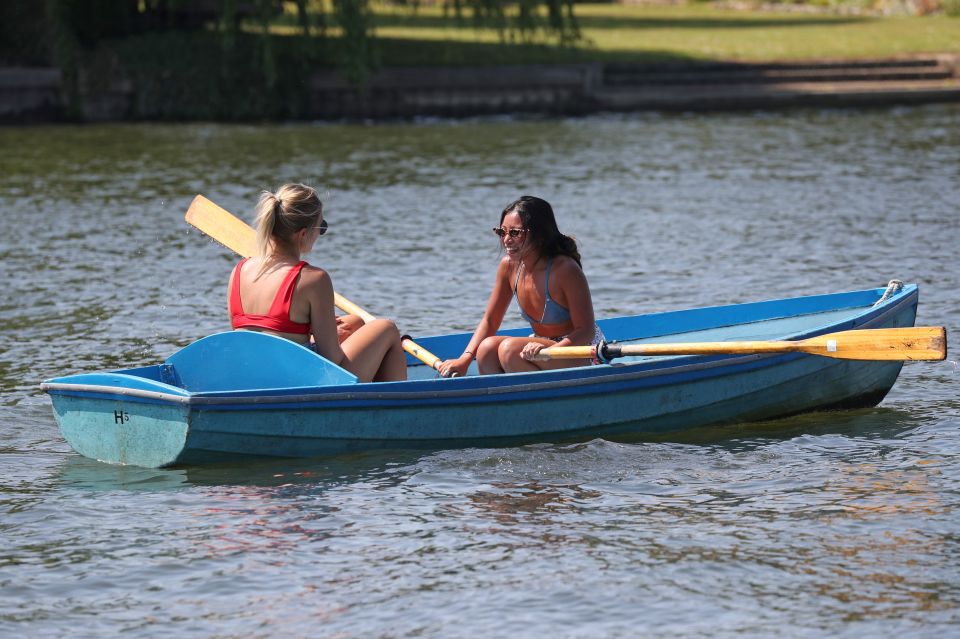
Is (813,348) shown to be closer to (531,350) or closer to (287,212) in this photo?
(531,350)

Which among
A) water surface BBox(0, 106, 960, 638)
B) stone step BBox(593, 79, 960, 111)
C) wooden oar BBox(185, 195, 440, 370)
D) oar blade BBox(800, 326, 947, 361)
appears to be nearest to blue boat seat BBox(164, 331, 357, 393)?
water surface BBox(0, 106, 960, 638)

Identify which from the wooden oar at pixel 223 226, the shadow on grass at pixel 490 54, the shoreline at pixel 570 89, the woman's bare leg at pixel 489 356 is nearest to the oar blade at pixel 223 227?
the wooden oar at pixel 223 226

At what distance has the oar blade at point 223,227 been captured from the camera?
9180mm

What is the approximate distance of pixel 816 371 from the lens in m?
8.17

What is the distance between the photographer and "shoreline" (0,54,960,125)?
2272cm

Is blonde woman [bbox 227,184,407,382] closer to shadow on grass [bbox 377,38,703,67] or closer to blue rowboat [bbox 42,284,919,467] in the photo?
blue rowboat [bbox 42,284,919,467]

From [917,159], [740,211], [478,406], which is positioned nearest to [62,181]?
[740,211]

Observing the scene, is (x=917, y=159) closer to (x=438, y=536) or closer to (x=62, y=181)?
(x=62, y=181)

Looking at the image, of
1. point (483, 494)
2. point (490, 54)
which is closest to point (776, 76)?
point (490, 54)

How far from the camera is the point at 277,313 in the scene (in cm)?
717

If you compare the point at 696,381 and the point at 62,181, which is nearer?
the point at 696,381

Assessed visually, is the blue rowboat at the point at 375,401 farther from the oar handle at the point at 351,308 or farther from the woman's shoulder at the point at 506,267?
the oar handle at the point at 351,308

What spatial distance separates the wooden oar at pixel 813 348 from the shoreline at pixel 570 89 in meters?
15.4

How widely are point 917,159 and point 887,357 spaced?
1156 centimetres
